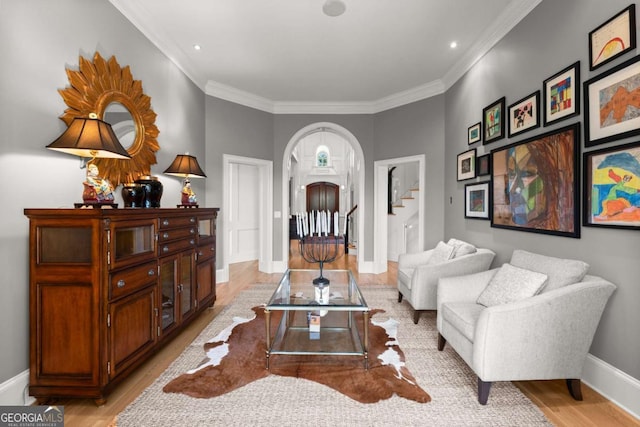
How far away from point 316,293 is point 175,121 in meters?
2.72

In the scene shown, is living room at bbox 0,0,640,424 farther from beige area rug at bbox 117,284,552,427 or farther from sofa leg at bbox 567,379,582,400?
beige area rug at bbox 117,284,552,427

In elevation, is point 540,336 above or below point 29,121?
below

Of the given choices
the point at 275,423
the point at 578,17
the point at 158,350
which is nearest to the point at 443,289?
the point at 275,423

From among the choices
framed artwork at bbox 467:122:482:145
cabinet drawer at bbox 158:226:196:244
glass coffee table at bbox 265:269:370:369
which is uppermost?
framed artwork at bbox 467:122:482:145

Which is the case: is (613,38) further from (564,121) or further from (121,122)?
(121,122)

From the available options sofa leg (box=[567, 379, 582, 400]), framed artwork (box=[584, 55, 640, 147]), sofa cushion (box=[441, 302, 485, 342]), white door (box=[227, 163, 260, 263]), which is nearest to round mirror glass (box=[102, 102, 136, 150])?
sofa cushion (box=[441, 302, 485, 342])

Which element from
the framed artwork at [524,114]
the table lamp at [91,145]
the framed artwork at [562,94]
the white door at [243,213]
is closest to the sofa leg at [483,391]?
the framed artwork at [562,94]

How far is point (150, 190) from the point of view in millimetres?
2693

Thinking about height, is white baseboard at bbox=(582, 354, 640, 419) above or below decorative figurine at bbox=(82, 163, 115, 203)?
below

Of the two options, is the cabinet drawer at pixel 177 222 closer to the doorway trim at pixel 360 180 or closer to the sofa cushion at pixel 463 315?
the sofa cushion at pixel 463 315

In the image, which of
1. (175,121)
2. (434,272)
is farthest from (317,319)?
(175,121)

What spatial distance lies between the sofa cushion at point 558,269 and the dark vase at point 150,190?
10.0 ft

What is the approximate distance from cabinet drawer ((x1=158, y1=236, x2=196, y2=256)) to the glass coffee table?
3.06 ft
